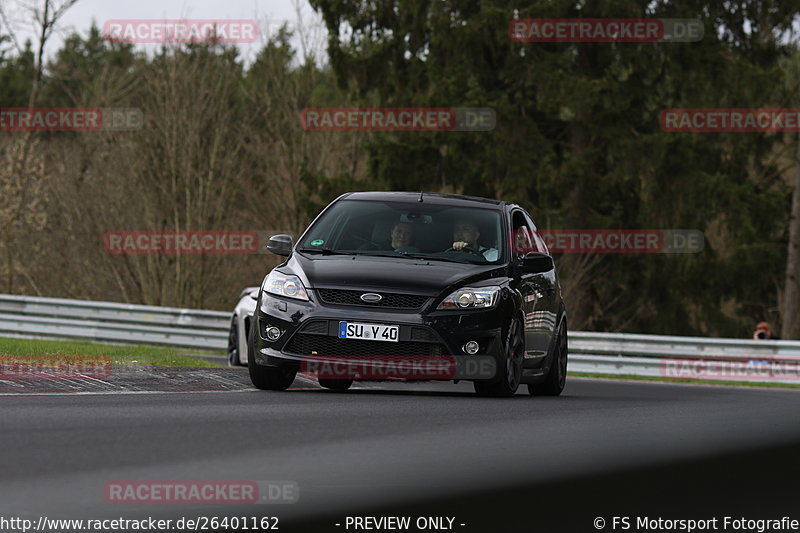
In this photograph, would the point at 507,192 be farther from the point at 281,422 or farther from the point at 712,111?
the point at 281,422

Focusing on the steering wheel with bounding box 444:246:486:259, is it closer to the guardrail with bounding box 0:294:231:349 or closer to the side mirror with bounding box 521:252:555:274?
the side mirror with bounding box 521:252:555:274

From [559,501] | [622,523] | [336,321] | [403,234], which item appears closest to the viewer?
[622,523]

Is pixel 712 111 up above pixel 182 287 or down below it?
above

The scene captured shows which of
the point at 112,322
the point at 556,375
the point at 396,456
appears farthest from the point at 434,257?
the point at 112,322

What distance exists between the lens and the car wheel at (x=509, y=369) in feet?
40.4

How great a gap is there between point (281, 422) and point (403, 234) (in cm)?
404

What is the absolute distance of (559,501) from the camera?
685 cm

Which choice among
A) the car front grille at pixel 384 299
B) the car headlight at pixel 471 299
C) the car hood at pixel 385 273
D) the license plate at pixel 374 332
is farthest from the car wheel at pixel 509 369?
the license plate at pixel 374 332

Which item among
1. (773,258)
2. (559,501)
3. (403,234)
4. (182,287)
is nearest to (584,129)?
Result: (773,258)

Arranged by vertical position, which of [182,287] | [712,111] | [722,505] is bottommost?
[182,287]

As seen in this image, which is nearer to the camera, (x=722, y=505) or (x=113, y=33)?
(x=722, y=505)

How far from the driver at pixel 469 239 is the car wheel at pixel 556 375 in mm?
1722

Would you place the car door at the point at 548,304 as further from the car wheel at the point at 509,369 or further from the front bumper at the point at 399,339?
the front bumper at the point at 399,339

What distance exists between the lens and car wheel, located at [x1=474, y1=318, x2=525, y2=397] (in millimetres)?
12312
